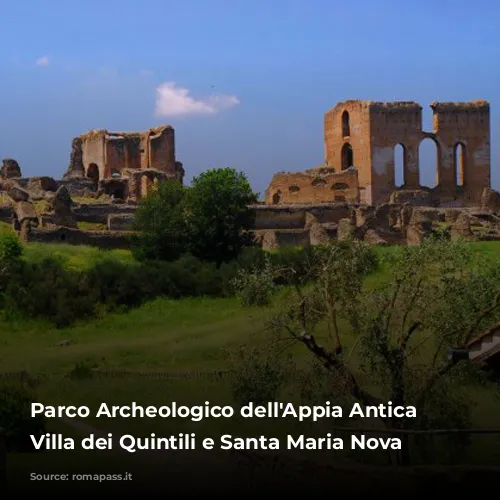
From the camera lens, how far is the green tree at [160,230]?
1779 inches

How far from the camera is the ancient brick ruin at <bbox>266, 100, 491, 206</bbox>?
6525 cm

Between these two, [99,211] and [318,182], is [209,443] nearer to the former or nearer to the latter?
[99,211]

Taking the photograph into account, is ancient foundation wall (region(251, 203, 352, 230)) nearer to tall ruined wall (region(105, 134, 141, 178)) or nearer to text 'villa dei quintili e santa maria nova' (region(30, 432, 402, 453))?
tall ruined wall (region(105, 134, 141, 178))

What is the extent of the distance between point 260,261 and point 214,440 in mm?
24046

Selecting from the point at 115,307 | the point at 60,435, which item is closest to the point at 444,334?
the point at 60,435

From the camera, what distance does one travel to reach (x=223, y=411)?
66.0ft

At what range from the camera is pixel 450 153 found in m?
69.6

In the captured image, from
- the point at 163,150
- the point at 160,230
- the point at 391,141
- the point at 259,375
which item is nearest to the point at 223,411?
the point at 259,375

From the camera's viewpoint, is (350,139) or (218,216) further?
(350,139)

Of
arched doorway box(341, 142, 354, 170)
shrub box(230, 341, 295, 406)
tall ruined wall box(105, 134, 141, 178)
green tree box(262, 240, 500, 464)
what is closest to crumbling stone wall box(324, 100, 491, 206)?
arched doorway box(341, 142, 354, 170)

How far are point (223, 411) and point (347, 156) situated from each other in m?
52.0

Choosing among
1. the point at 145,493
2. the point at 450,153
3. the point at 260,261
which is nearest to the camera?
the point at 145,493

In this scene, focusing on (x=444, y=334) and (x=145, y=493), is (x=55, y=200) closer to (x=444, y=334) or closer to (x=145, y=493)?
(x=444, y=334)

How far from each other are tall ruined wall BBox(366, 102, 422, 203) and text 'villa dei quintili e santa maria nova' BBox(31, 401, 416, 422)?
46.8m
